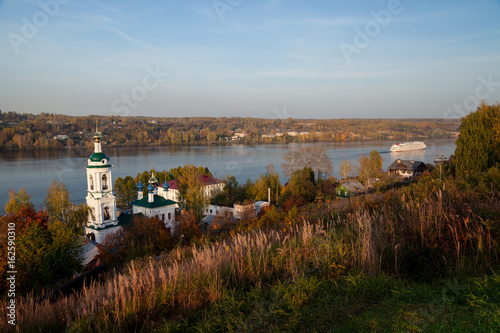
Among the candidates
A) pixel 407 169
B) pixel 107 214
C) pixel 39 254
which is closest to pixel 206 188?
pixel 107 214

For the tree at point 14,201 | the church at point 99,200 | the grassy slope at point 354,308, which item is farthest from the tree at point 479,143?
the tree at point 14,201

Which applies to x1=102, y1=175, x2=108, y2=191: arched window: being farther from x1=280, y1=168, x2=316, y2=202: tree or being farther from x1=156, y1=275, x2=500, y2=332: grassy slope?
x1=156, y1=275, x2=500, y2=332: grassy slope

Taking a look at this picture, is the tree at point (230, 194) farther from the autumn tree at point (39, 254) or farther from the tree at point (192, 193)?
the autumn tree at point (39, 254)

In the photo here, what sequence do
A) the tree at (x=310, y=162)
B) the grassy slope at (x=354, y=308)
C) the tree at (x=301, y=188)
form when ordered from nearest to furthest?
the grassy slope at (x=354, y=308), the tree at (x=301, y=188), the tree at (x=310, y=162)

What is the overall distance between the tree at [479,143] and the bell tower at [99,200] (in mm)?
16440

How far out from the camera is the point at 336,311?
2488 millimetres

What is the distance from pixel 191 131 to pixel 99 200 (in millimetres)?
84370

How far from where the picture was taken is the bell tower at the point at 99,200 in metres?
18.3

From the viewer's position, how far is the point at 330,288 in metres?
2.86

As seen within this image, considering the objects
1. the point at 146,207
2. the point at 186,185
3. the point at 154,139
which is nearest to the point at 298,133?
the point at 154,139

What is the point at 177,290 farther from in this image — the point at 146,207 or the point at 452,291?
the point at 146,207

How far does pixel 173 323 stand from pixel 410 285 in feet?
6.41

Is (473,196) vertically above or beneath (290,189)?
above

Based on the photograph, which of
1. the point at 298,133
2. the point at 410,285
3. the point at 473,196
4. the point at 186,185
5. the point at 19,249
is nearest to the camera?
the point at 410,285
